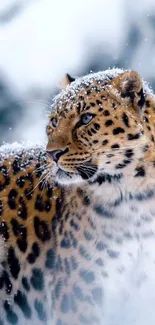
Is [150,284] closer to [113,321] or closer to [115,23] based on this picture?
[113,321]

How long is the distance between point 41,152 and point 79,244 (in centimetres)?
44

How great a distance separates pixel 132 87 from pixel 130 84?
11 millimetres

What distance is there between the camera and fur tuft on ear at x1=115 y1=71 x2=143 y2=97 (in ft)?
6.79

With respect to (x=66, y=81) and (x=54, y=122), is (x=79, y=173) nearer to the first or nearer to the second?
(x=54, y=122)

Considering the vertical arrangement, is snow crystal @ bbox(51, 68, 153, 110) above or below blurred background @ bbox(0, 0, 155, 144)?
below

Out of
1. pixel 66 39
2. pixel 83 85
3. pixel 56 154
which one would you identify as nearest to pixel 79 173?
pixel 56 154

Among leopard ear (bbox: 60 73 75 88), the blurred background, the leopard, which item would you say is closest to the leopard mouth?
the leopard

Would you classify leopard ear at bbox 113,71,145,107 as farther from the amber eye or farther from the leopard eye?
the amber eye

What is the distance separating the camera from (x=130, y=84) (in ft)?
6.84

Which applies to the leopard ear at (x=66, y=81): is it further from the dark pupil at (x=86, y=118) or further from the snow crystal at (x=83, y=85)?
the dark pupil at (x=86, y=118)

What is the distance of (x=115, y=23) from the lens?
3188mm

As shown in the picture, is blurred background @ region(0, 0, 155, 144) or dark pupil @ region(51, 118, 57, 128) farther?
blurred background @ region(0, 0, 155, 144)

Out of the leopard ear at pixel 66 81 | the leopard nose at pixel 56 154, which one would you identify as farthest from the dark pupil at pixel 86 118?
the leopard ear at pixel 66 81

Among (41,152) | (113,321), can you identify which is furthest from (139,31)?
(113,321)
